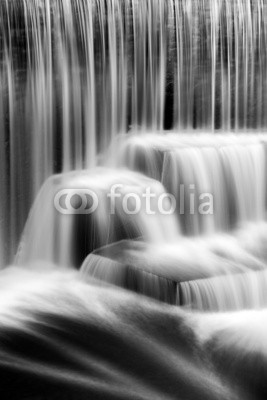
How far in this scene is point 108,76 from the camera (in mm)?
8133

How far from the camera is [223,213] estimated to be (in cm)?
776

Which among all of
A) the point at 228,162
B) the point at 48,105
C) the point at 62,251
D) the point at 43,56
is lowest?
the point at 62,251

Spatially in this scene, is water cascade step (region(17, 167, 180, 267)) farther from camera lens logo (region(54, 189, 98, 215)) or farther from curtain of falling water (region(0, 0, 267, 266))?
curtain of falling water (region(0, 0, 267, 266))

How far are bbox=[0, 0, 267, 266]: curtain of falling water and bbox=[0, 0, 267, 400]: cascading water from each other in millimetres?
16

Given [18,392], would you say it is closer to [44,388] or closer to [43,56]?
[44,388]

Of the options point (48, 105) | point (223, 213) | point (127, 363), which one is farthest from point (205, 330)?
point (48, 105)

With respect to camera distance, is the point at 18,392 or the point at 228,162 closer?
the point at 18,392

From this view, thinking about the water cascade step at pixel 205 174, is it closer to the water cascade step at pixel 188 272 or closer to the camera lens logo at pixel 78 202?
the water cascade step at pixel 188 272

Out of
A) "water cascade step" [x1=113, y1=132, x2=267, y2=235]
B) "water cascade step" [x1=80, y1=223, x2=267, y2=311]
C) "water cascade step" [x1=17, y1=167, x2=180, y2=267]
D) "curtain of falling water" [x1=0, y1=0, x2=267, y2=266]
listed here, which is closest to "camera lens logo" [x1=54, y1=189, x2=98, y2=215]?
"water cascade step" [x1=17, y1=167, x2=180, y2=267]

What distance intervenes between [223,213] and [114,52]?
82.7 inches

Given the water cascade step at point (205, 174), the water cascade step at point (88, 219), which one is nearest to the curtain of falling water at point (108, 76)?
the water cascade step at point (88, 219)

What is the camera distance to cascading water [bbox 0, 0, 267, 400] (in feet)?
17.4

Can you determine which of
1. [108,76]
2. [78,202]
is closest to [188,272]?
[78,202]

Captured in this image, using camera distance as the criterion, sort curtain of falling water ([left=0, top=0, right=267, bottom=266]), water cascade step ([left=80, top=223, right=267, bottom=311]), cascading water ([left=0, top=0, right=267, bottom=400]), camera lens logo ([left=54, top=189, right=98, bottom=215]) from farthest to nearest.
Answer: curtain of falling water ([left=0, top=0, right=267, bottom=266]), camera lens logo ([left=54, top=189, right=98, bottom=215]), water cascade step ([left=80, top=223, right=267, bottom=311]), cascading water ([left=0, top=0, right=267, bottom=400])
